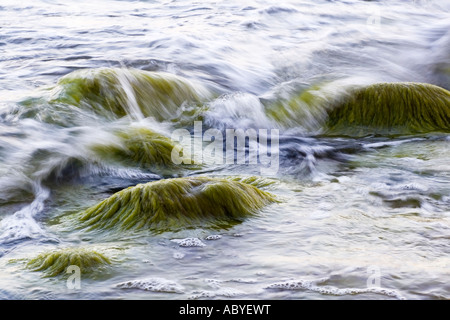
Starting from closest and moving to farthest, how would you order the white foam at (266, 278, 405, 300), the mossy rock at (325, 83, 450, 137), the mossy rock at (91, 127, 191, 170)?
the white foam at (266, 278, 405, 300), the mossy rock at (91, 127, 191, 170), the mossy rock at (325, 83, 450, 137)

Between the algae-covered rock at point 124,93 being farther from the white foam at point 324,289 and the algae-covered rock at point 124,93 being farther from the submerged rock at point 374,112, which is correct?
the white foam at point 324,289

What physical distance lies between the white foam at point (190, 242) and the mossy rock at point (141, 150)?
1627 mm

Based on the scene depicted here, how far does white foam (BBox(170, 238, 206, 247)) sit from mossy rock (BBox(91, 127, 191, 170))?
1627mm

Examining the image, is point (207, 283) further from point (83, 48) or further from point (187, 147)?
point (83, 48)

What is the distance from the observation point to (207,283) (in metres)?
3.21

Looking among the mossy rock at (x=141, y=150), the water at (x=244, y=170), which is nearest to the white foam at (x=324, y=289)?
the water at (x=244, y=170)

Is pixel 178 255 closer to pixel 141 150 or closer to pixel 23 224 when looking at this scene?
pixel 23 224

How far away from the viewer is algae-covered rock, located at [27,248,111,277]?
3320 mm

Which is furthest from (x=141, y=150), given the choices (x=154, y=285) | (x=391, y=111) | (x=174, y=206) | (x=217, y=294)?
(x=391, y=111)

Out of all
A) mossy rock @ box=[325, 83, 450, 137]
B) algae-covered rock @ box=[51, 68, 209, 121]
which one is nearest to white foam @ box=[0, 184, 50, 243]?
algae-covered rock @ box=[51, 68, 209, 121]

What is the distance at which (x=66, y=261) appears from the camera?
132 inches

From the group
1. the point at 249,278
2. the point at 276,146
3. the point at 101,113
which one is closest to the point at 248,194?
the point at 249,278

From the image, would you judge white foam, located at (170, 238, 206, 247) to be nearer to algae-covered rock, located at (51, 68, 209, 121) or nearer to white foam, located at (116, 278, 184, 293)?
white foam, located at (116, 278, 184, 293)
